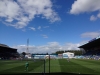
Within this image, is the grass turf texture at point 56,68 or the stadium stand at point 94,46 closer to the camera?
the grass turf texture at point 56,68

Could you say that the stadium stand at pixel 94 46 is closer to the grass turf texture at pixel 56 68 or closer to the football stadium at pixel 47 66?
the football stadium at pixel 47 66

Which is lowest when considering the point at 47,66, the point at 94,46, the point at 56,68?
the point at 56,68

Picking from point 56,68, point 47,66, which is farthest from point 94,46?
point 56,68

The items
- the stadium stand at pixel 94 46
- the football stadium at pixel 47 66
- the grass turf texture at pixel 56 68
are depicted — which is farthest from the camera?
the stadium stand at pixel 94 46

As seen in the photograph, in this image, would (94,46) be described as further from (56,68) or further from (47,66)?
(56,68)

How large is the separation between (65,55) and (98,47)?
30.3 meters

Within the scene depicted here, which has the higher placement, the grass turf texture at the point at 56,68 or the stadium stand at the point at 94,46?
the stadium stand at the point at 94,46

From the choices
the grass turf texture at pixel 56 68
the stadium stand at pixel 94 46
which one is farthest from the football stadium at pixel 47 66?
the stadium stand at pixel 94 46

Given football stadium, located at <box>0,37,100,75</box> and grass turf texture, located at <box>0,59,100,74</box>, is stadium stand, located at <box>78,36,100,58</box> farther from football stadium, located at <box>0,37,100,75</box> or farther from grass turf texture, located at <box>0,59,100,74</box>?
grass turf texture, located at <box>0,59,100,74</box>

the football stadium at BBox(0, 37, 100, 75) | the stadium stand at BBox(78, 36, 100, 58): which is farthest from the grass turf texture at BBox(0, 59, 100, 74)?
the stadium stand at BBox(78, 36, 100, 58)

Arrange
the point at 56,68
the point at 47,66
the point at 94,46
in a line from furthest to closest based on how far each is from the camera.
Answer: the point at 94,46, the point at 47,66, the point at 56,68

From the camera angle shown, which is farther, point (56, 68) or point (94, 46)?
point (94, 46)

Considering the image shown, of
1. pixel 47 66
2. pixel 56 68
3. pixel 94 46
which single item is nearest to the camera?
pixel 56 68

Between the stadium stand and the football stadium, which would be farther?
the stadium stand
